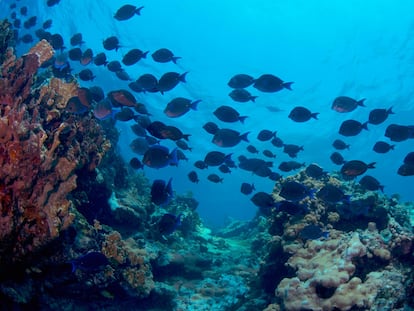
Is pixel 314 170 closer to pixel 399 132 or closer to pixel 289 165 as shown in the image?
pixel 289 165

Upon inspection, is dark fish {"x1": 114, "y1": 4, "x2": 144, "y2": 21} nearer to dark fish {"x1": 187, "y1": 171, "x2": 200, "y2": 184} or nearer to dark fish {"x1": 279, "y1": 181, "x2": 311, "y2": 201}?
dark fish {"x1": 187, "y1": 171, "x2": 200, "y2": 184}

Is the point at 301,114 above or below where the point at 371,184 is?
above

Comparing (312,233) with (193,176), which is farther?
(193,176)

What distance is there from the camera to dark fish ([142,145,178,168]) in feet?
22.8

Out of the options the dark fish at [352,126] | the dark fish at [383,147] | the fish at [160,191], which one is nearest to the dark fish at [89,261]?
the fish at [160,191]

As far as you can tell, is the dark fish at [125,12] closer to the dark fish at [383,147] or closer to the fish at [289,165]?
the fish at [289,165]

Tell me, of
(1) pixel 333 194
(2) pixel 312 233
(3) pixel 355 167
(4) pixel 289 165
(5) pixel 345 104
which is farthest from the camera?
(4) pixel 289 165

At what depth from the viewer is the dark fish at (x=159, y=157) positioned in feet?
22.8

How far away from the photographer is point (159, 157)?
22.9 ft

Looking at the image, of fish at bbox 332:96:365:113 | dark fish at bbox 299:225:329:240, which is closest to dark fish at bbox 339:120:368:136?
fish at bbox 332:96:365:113

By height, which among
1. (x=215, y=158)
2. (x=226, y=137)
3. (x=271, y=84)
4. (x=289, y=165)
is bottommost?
(x=215, y=158)

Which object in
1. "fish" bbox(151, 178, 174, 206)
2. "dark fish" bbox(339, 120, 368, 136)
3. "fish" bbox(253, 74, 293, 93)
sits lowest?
"fish" bbox(151, 178, 174, 206)

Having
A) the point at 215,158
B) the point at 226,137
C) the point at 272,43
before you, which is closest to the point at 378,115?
the point at 226,137

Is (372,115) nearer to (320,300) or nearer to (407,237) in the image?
(407,237)
